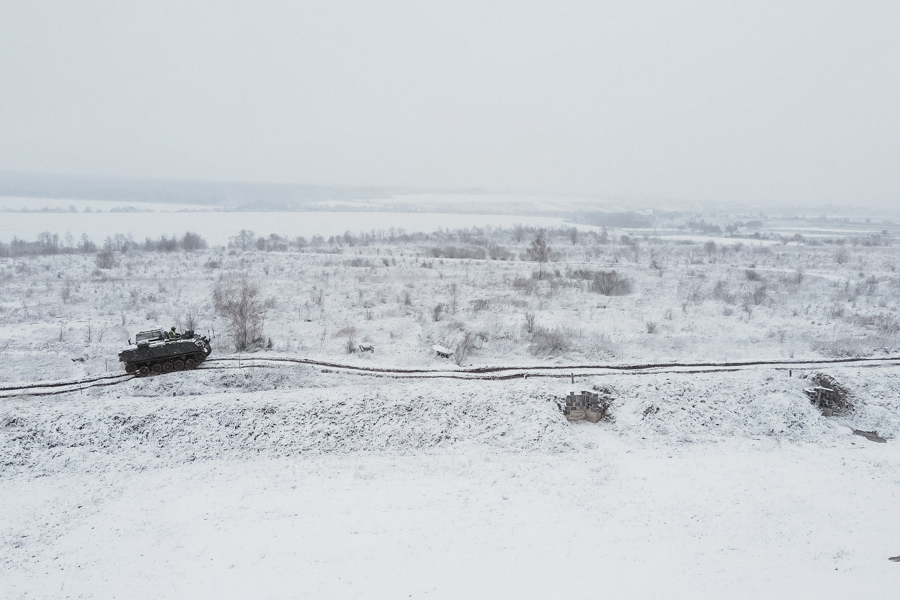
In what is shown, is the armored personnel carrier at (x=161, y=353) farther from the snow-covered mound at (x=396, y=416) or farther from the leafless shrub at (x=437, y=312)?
the leafless shrub at (x=437, y=312)

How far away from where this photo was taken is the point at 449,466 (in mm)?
17750

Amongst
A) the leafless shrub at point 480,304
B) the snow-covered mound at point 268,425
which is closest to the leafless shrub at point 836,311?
the leafless shrub at point 480,304

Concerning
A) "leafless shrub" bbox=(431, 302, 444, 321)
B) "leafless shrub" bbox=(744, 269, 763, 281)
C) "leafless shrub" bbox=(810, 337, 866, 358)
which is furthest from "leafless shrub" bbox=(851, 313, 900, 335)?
"leafless shrub" bbox=(431, 302, 444, 321)

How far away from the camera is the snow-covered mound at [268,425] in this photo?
1811cm

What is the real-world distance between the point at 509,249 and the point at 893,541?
6379 cm

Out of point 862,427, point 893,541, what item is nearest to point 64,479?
point 893,541

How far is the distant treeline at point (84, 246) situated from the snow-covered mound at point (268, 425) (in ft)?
170

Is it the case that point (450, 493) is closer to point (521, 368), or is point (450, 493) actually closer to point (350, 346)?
point (521, 368)

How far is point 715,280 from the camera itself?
48625 mm

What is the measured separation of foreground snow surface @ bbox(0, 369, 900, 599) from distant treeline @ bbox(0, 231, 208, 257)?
5463 cm

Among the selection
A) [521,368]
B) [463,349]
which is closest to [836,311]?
[521,368]

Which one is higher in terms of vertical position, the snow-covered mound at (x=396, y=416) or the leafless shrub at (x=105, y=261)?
the leafless shrub at (x=105, y=261)

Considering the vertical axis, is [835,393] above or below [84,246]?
below

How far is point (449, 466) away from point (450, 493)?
169cm
